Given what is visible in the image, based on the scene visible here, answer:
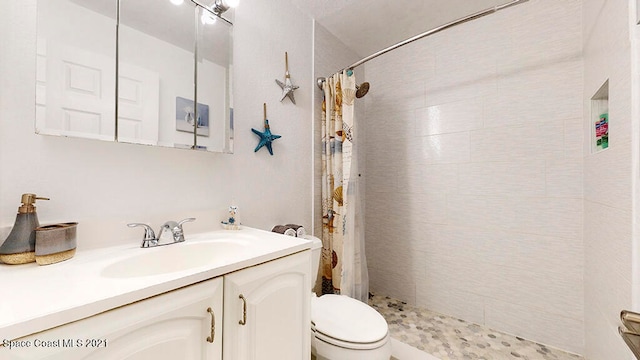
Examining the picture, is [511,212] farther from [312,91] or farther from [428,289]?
[312,91]

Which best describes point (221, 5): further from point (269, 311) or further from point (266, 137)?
point (269, 311)

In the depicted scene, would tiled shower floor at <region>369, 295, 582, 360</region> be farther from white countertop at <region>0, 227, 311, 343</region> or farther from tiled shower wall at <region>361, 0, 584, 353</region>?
white countertop at <region>0, 227, 311, 343</region>

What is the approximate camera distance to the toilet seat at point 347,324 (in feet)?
3.56

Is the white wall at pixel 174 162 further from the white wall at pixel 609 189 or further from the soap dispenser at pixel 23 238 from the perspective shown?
the white wall at pixel 609 189

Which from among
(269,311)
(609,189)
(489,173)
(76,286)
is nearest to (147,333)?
(76,286)

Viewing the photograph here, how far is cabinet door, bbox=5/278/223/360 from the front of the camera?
1.56 feet

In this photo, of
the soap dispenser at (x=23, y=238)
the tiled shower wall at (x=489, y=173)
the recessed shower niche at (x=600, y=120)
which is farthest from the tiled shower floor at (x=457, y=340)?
the soap dispenser at (x=23, y=238)

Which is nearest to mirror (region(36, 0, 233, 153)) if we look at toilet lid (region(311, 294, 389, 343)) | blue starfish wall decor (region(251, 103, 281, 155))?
blue starfish wall decor (region(251, 103, 281, 155))

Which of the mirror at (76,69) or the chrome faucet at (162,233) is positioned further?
the chrome faucet at (162,233)

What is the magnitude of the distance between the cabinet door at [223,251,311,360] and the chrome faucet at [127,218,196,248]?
42 cm

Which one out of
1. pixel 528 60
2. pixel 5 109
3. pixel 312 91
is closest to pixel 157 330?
pixel 5 109

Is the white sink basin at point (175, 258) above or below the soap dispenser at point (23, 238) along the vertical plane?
below

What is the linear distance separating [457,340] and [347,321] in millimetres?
959

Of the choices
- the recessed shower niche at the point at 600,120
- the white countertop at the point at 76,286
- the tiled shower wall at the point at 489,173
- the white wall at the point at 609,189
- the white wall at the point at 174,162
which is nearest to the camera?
the white countertop at the point at 76,286
